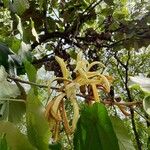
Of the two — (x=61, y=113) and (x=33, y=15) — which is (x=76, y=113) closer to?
(x=61, y=113)

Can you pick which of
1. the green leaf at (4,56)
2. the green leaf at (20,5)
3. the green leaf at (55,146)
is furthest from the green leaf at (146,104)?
the green leaf at (20,5)

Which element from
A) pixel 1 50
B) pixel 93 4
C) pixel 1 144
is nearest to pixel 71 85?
pixel 1 144

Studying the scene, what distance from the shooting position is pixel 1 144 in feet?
1.49

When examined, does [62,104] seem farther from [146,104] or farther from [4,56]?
[4,56]

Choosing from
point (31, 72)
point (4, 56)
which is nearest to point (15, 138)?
point (31, 72)

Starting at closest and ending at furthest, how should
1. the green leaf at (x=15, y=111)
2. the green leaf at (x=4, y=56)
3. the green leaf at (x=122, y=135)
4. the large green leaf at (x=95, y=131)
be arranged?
1. the large green leaf at (x=95, y=131)
2. the green leaf at (x=122, y=135)
3. the green leaf at (x=15, y=111)
4. the green leaf at (x=4, y=56)

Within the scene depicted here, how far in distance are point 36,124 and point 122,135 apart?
160 millimetres

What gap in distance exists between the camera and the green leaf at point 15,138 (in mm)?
529

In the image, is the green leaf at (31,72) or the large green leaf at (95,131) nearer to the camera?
the large green leaf at (95,131)

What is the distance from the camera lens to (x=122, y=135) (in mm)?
631

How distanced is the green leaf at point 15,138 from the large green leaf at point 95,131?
2.5 inches

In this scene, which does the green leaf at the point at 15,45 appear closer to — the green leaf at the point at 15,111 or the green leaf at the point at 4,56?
the green leaf at the point at 4,56

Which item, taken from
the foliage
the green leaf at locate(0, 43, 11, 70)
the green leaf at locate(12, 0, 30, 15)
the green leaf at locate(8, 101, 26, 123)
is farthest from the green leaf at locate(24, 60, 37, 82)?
the green leaf at locate(12, 0, 30, 15)

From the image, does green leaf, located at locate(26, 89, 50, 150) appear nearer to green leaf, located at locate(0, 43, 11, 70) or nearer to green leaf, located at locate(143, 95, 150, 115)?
green leaf, located at locate(143, 95, 150, 115)
